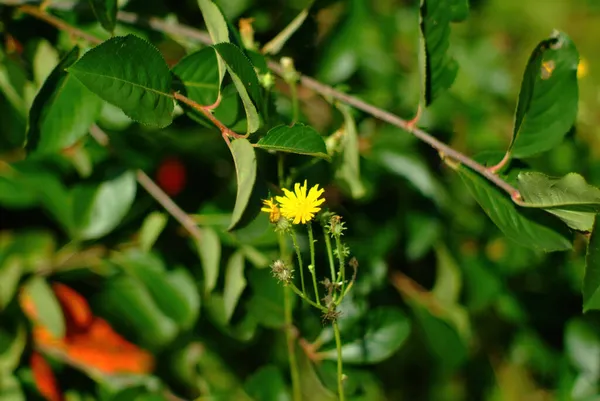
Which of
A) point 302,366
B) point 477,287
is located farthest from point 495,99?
point 302,366

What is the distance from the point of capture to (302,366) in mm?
1241

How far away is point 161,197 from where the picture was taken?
84cm

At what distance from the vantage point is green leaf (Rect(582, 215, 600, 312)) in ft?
1.81

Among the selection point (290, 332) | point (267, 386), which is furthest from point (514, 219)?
point (267, 386)

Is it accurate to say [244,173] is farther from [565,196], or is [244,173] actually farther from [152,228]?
[152,228]

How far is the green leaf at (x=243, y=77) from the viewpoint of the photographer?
0.50 meters

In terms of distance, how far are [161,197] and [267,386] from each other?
0.27m

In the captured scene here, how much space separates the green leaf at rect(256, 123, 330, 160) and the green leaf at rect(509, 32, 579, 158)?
0.72ft

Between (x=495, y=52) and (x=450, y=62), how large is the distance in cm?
68

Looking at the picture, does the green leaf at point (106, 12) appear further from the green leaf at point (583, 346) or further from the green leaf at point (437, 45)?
the green leaf at point (583, 346)

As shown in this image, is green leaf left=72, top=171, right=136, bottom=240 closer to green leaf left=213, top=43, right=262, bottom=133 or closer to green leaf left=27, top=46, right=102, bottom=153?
green leaf left=27, top=46, right=102, bottom=153

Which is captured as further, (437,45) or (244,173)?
(437,45)

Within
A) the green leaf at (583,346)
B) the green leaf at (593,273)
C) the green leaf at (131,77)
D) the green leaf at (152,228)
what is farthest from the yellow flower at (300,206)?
the green leaf at (583,346)

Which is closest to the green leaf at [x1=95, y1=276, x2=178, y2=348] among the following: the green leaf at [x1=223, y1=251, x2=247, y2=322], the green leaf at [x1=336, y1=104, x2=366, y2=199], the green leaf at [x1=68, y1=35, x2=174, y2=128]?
the green leaf at [x1=223, y1=251, x2=247, y2=322]
